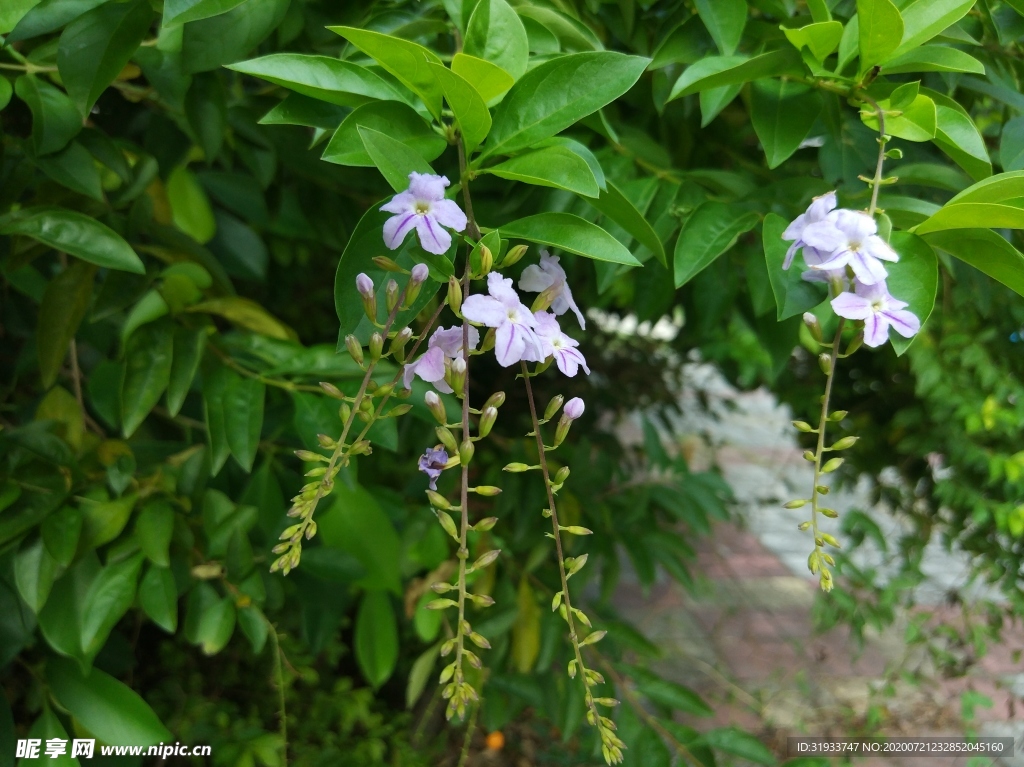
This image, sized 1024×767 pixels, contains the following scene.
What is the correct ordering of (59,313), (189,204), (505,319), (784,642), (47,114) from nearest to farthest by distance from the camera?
1. (505,319)
2. (47,114)
3. (59,313)
4. (189,204)
5. (784,642)

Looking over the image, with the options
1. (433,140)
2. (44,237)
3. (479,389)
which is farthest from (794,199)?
(479,389)

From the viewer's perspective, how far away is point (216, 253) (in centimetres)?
106

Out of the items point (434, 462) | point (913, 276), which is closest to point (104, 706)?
point (434, 462)

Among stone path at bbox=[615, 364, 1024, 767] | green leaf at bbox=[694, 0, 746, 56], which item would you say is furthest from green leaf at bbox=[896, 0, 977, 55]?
stone path at bbox=[615, 364, 1024, 767]

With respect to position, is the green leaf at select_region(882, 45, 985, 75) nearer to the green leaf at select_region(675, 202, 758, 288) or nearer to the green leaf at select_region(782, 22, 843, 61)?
the green leaf at select_region(782, 22, 843, 61)

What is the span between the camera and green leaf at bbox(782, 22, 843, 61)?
0.57m

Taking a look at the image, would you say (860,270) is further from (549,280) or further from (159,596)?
(159,596)

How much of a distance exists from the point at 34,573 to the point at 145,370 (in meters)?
0.21

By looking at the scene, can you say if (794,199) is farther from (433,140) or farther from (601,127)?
(433,140)

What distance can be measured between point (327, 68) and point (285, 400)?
21.0 inches

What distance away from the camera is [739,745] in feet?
3.37

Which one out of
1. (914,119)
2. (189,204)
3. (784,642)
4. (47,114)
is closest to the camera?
(914,119)

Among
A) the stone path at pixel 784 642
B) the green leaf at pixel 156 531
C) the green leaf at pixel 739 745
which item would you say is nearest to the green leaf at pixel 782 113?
the green leaf at pixel 156 531

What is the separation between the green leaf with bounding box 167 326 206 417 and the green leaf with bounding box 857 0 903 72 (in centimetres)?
65
